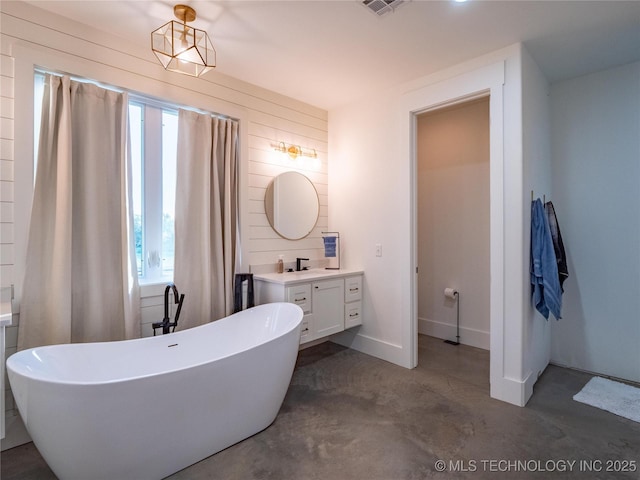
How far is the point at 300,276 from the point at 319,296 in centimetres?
26

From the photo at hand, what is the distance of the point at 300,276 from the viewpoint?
306 cm

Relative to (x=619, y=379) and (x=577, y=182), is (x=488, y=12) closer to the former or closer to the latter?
(x=577, y=182)

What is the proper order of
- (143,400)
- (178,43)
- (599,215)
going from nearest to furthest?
(143,400), (178,43), (599,215)

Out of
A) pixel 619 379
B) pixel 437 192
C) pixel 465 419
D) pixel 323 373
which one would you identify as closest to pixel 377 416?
pixel 465 419

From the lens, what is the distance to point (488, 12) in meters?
2.08

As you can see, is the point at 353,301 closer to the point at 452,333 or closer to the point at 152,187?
the point at 452,333

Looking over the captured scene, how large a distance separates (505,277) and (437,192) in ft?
5.78

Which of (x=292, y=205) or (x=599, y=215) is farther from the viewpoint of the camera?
(x=292, y=205)

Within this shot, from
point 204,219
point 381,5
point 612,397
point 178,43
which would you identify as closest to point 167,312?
point 204,219

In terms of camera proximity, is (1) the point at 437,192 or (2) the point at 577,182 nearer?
(2) the point at 577,182

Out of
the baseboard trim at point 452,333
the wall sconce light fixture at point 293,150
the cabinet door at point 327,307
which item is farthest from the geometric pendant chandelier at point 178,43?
the baseboard trim at point 452,333

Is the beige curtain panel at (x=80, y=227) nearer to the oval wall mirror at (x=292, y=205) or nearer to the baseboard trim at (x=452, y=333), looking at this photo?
the oval wall mirror at (x=292, y=205)

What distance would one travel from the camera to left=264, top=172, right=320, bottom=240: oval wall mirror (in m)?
3.32

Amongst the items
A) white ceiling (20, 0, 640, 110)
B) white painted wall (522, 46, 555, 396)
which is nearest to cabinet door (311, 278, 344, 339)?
white painted wall (522, 46, 555, 396)
